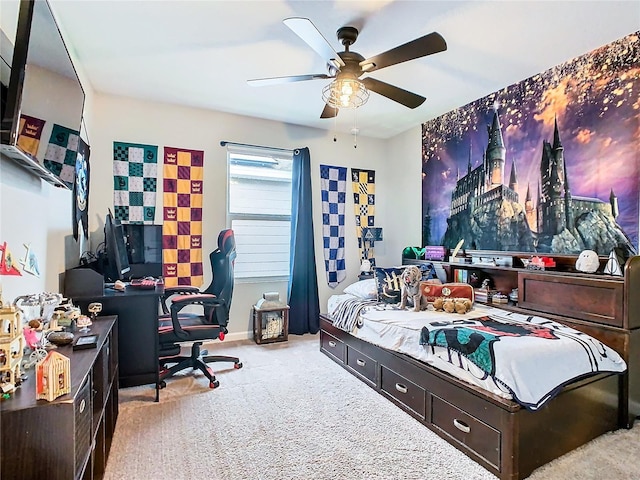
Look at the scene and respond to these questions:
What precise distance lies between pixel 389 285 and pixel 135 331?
209cm

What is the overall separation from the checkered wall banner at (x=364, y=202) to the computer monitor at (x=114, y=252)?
2819mm

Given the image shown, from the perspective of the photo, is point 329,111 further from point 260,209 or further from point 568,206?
point 568,206

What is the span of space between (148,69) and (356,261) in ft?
10.5

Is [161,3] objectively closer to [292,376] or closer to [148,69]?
[148,69]

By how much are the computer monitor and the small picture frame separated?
1.16 metres

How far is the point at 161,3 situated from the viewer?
82.0 inches

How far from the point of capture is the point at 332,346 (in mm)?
3330

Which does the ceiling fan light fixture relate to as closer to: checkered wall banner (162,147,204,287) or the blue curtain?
the blue curtain

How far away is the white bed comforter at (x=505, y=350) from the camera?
173 centimetres

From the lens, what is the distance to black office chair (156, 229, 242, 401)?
104 inches

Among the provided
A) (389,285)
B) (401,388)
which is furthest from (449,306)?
(401,388)

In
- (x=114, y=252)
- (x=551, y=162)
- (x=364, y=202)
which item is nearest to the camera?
(x=114, y=252)

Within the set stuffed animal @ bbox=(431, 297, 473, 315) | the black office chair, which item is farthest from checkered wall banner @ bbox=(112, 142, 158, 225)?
stuffed animal @ bbox=(431, 297, 473, 315)

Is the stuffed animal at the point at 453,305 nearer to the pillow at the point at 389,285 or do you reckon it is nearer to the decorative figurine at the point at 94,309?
the pillow at the point at 389,285
